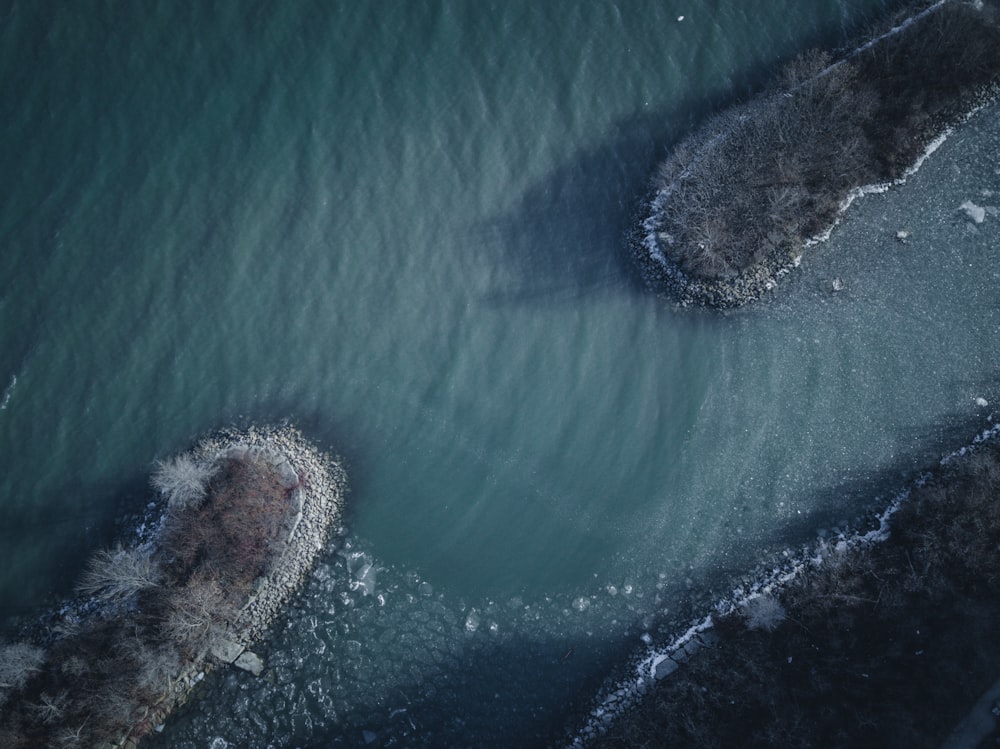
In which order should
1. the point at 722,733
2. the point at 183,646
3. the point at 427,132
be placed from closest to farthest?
1. the point at 722,733
2. the point at 183,646
3. the point at 427,132

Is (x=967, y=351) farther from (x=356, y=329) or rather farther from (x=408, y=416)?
(x=356, y=329)

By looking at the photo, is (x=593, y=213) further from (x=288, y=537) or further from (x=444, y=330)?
(x=288, y=537)

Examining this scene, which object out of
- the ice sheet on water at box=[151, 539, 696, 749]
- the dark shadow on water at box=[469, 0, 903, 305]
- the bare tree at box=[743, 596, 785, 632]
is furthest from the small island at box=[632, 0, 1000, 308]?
the ice sheet on water at box=[151, 539, 696, 749]

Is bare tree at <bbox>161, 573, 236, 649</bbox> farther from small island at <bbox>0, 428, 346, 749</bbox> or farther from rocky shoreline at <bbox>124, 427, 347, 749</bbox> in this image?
rocky shoreline at <bbox>124, 427, 347, 749</bbox>

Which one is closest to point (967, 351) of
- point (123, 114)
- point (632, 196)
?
point (632, 196)

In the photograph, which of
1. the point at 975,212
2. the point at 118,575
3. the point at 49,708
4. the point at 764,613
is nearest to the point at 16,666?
the point at 49,708

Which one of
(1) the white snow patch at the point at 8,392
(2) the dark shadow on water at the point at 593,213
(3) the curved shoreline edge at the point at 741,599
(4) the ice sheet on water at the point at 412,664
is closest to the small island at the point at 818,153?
(2) the dark shadow on water at the point at 593,213

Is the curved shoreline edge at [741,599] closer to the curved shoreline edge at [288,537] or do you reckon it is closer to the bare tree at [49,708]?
the curved shoreline edge at [288,537]

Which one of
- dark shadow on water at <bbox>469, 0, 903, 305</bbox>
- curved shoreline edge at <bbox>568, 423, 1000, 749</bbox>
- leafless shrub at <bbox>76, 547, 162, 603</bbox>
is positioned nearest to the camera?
curved shoreline edge at <bbox>568, 423, 1000, 749</bbox>
